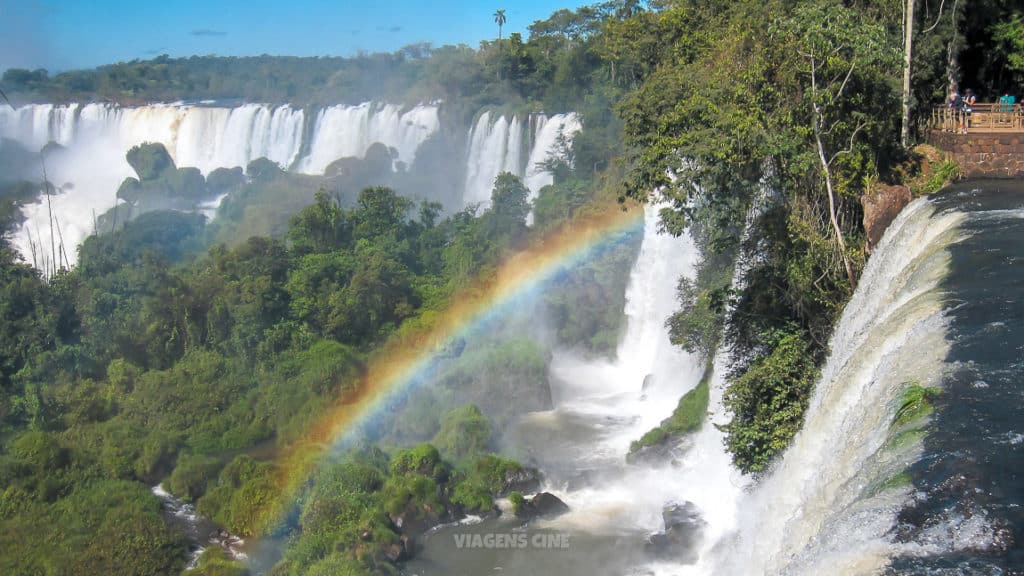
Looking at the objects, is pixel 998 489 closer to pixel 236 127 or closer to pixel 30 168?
pixel 236 127

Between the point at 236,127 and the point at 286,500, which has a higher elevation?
the point at 236,127

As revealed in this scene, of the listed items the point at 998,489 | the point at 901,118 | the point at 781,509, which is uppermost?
the point at 901,118

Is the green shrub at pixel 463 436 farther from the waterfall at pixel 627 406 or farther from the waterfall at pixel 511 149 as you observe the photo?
the waterfall at pixel 511 149

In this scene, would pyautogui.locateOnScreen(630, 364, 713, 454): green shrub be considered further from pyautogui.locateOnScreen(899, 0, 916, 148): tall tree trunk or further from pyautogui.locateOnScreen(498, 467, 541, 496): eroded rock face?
pyautogui.locateOnScreen(899, 0, 916, 148): tall tree trunk

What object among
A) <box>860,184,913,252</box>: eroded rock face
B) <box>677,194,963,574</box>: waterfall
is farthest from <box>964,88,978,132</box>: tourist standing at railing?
<box>677,194,963,574</box>: waterfall

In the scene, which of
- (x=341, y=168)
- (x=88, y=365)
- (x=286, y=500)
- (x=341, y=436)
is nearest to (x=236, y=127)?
(x=341, y=168)

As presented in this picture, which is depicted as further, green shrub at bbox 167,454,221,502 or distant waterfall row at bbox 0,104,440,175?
distant waterfall row at bbox 0,104,440,175
